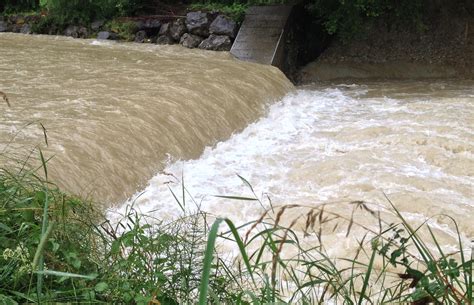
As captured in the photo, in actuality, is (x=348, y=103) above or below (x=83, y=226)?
below

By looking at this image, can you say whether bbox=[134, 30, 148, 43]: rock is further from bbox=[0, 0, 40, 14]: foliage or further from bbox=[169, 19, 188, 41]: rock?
bbox=[0, 0, 40, 14]: foliage

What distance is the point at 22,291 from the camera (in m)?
2.04

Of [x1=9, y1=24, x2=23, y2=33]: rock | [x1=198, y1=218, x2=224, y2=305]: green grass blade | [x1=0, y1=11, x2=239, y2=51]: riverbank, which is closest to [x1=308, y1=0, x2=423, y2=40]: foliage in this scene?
[x1=0, y1=11, x2=239, y2=51]: riverbank

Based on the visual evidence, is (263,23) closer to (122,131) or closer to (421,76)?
(421,76)

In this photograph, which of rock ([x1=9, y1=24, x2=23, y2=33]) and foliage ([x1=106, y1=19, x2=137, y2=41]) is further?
rock ([x1=9, y1=24, x2=23, y2=33])

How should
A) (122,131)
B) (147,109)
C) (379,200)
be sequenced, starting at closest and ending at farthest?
1. (379,200)
2. (122,131)
3. (147,109)

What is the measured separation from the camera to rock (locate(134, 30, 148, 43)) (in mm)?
11845

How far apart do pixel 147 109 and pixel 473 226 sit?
11.5 ft

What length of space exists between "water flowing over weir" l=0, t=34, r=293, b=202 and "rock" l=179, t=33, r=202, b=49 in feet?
1.90

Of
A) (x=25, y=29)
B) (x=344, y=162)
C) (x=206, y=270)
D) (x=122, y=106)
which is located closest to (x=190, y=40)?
(x=25, y=29)

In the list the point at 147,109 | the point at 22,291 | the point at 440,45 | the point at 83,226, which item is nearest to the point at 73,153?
the point at 147,109

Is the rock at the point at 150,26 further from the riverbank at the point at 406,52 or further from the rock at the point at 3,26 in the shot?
the rock at the point at 3,26

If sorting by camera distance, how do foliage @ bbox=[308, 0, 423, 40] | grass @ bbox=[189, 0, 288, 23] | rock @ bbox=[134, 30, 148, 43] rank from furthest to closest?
rock @ bbox=[134, 30, 148, 43] → grass @ bbox=[189, 0, 288, 23] → foliage @ bbox=[308, 0, 423, 40]

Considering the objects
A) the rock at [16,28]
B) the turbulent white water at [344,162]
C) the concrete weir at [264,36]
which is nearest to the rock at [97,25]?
the rock at [16,28]
